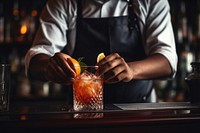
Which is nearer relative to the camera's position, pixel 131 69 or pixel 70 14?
pixel 131 69

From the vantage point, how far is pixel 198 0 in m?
3.38

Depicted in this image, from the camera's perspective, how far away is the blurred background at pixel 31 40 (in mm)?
3393

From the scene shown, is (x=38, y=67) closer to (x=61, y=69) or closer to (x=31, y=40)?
(x=61, y=69)

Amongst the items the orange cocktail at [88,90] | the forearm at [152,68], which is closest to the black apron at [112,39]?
the forearm at [152,68]

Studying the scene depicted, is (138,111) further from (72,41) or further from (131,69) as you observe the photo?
(72,41)

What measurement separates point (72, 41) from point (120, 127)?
1.04 meters

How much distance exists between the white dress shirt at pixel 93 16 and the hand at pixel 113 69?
524 millimetres

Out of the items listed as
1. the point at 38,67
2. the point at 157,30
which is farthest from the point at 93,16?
the point at 38,67

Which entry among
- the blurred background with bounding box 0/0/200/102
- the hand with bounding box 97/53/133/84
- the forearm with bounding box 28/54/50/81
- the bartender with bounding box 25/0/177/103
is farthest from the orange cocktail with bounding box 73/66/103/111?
the blurred background with bounding box 0/0/200/102

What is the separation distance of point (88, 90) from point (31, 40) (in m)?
A: 2.24

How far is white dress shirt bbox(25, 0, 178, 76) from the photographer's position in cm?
197

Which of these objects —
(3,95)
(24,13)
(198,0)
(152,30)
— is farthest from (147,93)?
(24,13)

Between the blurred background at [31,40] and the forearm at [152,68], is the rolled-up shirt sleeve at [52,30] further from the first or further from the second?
the blurred background at [31,40]

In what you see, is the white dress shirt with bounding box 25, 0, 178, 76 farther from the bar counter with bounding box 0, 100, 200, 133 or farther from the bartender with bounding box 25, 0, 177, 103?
the bar counter with bounding box 0, 100, 200, 133
